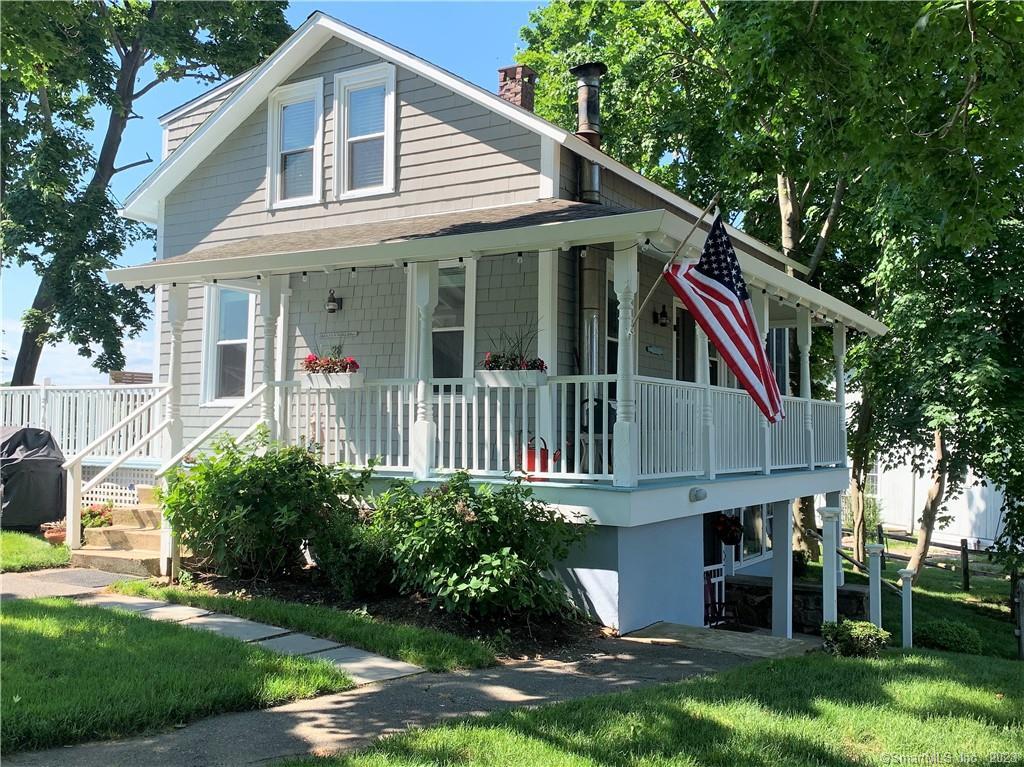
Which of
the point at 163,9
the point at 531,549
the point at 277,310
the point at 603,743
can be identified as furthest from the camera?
the point at 163,9

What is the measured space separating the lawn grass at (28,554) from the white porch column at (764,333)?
828cm

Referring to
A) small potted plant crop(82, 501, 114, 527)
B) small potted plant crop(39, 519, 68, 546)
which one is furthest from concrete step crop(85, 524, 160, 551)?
small potted plant crop(82, 501, 114, 527)

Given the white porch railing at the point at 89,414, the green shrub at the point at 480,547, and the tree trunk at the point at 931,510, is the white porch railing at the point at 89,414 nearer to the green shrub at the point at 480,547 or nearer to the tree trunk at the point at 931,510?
the green shrub at the point at 480,547

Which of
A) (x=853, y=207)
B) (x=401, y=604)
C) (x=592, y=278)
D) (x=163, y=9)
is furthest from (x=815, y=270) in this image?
(x=163, y=9)

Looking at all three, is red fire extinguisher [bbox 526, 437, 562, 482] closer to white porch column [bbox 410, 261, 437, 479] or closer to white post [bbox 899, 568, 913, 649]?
white porch column [bbox 410, 261, 437, 479]

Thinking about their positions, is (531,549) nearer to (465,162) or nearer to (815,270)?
(465,162)

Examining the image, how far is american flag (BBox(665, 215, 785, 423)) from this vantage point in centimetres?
815

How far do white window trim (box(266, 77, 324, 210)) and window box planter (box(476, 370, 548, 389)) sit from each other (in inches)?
200

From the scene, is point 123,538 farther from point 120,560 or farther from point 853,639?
point 853,639

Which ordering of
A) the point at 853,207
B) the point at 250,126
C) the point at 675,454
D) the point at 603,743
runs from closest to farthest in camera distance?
the point at 603,743, the point at 675,454, the point at 250,126, the point at 853,207

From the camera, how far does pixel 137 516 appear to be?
10922 millimetres

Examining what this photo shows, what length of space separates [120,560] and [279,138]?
6774 mm

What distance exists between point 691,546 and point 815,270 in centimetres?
1235

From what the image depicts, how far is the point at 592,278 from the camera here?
11.0 metres
